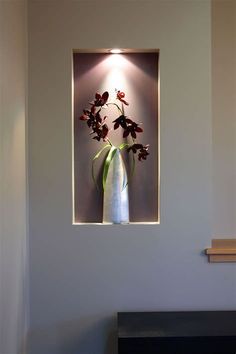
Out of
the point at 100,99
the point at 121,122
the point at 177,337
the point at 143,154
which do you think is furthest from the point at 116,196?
the point at 177,337

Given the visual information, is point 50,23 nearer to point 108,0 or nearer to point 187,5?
point 108,0

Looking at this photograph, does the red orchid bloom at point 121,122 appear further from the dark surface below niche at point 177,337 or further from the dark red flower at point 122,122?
the dark surface below niche at point 177,337

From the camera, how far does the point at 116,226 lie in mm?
2010

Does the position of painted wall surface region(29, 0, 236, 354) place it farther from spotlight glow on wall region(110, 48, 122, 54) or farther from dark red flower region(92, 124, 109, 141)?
dark red flower region(92, 124, 109, 141)

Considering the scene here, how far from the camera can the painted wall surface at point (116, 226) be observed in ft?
6.54

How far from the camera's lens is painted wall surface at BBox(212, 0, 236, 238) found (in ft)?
7.13

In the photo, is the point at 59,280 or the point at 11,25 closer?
the point at 11,25

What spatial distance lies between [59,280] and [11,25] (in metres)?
1.28

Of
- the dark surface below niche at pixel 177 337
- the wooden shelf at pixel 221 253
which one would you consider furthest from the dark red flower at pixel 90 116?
the dark surface below niche at pixel 177 337

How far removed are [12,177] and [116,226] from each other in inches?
24.9

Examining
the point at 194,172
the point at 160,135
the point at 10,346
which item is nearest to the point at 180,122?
the point at 160,135

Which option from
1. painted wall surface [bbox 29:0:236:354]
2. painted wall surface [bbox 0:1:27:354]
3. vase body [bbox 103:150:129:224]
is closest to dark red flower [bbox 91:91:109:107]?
painted wall surface [bbox 29:0:236:354]

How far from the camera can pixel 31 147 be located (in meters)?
1.99

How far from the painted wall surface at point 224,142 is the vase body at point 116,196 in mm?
546
